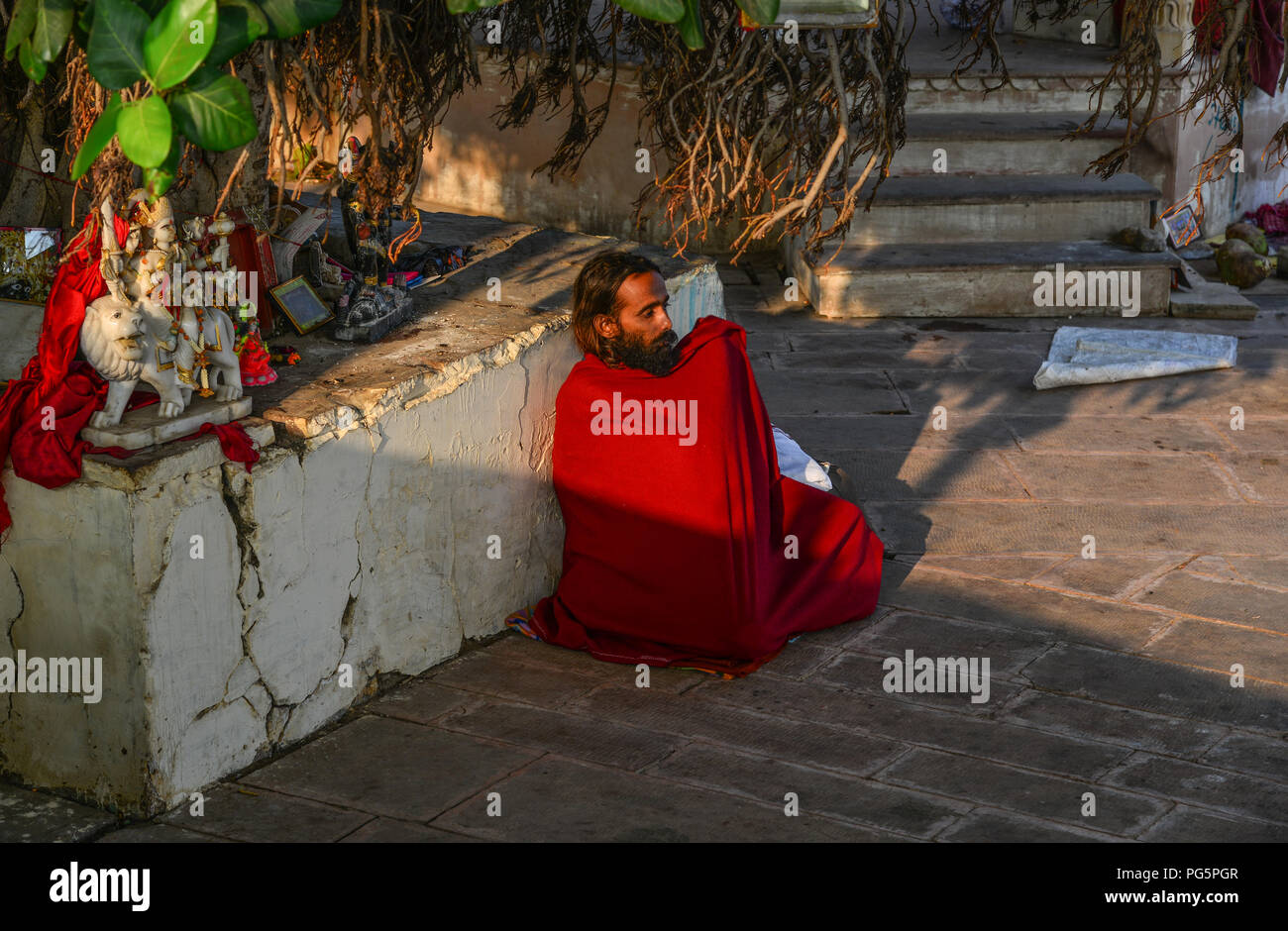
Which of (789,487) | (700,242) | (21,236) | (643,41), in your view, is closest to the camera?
(21,236)

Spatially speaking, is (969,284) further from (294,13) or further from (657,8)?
(294,13)

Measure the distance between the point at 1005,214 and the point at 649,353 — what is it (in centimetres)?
479

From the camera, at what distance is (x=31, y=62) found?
8.35 feet

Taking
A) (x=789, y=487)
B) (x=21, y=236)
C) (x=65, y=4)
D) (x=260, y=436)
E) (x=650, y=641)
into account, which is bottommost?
(x=650, y=641)

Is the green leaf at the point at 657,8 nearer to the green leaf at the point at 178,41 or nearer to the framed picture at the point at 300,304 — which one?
the green leaf at the point at 178,41

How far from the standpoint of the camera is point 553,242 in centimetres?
568

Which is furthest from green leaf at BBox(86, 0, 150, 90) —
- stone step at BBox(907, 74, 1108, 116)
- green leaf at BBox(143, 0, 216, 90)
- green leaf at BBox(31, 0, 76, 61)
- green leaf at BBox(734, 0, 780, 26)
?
stone step at BBox(907, 74, 1108, 116)

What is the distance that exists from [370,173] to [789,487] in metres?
1.62

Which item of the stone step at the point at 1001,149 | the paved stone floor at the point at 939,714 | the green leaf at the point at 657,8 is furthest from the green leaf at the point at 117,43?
the stone step at the point at 1001,149

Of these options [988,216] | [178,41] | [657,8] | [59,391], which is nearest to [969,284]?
[988,216]

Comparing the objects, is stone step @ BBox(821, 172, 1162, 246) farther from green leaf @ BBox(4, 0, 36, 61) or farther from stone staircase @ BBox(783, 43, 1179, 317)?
green leaf @ BBox(4, 0, 36, 61)

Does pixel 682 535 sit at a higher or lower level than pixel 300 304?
lower

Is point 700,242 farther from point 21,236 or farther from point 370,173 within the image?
point 21,236

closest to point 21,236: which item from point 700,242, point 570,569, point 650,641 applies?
point 570,569
